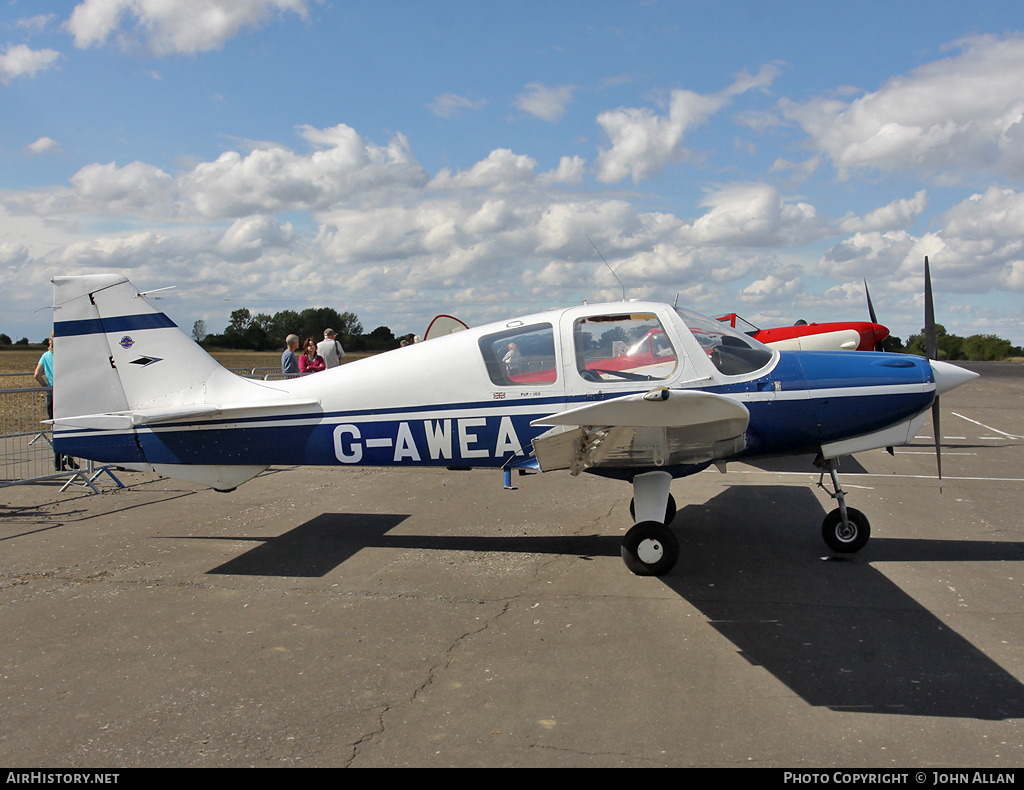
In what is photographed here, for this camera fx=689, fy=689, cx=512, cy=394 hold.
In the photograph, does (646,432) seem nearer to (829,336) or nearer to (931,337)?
(931,337)

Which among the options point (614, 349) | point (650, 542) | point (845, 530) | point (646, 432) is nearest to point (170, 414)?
→ point (614, 349)

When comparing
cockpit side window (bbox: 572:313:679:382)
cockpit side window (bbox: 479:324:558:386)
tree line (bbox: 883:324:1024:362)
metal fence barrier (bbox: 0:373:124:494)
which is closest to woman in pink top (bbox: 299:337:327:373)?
metal fence barrier (bbox: 0:373:124:494)

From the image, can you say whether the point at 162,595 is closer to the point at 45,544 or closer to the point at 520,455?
the point at 45,544

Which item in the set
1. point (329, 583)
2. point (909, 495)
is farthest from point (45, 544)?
point (909, 495)

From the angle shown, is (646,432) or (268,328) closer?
(646,432)

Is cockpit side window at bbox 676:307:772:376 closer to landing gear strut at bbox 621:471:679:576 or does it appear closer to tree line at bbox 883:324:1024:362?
landing gear strut at bbox 621:471:679:576

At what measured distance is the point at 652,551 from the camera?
5.29m

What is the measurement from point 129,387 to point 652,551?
15.9ft

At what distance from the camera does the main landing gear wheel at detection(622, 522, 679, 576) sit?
527cm

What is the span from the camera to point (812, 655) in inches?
156

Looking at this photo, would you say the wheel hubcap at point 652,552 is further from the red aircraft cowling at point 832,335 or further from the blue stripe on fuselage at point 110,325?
the red aircraft cowling at point 832,335

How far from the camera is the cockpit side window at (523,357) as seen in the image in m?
5.68

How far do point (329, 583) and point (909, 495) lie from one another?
661 cm

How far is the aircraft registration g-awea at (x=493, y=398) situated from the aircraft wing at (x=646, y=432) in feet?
0.09
